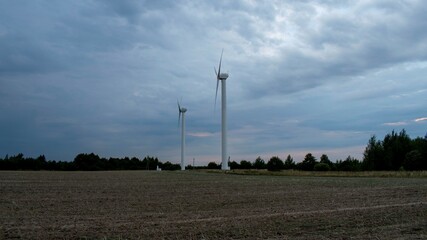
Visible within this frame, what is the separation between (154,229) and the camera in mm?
15070

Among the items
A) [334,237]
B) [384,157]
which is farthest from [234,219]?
[384,157]

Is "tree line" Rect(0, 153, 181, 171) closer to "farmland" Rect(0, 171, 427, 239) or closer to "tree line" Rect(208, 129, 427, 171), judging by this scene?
"tree line" Rect(208, 129, 427, 171)

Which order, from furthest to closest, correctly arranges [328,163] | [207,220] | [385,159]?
[328,163] → [385,159] → [207,220]

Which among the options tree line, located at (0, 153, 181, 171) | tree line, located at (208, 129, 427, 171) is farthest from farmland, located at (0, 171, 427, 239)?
tree line, located at (0, 153, 181, 171)

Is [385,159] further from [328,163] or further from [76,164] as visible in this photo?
[76,164]

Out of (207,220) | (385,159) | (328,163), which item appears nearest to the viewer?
(207,220)

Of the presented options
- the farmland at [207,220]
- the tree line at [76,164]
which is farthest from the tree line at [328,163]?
the farmland at [207,220]

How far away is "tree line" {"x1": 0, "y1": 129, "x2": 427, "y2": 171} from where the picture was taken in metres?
125

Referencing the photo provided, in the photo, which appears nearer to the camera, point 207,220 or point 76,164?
point 207,220

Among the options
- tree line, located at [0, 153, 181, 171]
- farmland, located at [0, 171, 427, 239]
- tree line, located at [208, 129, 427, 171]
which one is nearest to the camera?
farmland, located at [0, 171, 427, 239]

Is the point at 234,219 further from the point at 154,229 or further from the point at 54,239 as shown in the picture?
the point at 54,239

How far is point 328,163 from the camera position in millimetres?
160000

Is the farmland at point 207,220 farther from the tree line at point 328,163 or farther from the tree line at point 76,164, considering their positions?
the tree line at point 76,164

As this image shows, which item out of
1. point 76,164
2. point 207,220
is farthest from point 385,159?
point 207,220
